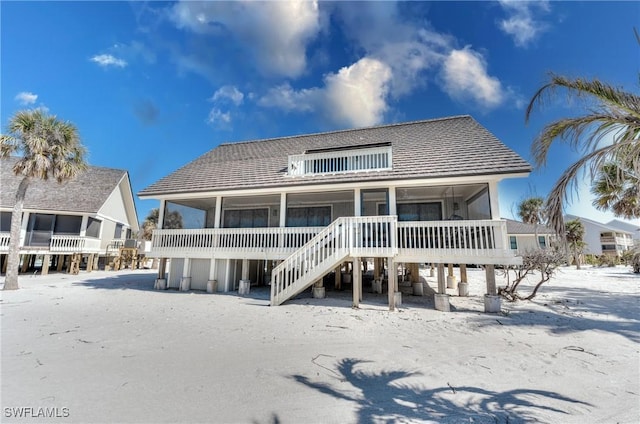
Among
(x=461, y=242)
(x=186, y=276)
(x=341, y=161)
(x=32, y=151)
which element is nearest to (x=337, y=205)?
(x=341, y=161)

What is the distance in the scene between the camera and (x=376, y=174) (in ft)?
32.7

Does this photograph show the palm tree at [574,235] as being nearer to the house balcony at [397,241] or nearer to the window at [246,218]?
the house balcony at [397,241]

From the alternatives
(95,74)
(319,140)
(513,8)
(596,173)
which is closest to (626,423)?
(596,173)

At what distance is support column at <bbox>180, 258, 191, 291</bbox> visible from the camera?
11723 mm

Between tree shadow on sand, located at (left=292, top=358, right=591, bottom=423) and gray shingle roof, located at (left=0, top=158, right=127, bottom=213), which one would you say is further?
gray shingle roof, located at (left=0, top=158, right=127, bottom=213)

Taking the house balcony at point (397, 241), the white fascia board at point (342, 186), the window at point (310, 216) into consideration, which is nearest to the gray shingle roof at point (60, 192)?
the white fascia board at point (342, 186)

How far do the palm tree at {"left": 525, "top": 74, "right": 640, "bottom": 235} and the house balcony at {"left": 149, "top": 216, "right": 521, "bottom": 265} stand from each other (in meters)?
3.44

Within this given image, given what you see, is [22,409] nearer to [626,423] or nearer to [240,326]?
[240,326]

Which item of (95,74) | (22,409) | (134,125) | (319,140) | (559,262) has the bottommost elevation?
(22,409)

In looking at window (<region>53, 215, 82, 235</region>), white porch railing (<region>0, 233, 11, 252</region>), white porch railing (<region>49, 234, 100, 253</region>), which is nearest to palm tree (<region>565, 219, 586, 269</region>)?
white porch railing (<region>49, 234, 100, 253</region>)

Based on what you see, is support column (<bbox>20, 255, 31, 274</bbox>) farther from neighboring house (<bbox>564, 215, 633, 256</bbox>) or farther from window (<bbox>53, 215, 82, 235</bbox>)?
neighboring house (<bbox>564, 215, 633, 256</bbox>)

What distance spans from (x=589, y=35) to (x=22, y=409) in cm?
1451

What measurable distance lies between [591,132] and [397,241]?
212 inches

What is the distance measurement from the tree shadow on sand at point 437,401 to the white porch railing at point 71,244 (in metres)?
22.3
